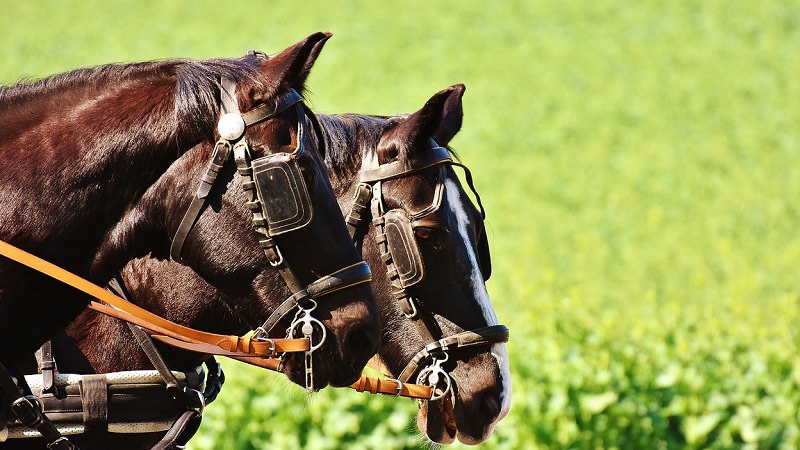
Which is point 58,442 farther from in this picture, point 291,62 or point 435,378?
point 435,378

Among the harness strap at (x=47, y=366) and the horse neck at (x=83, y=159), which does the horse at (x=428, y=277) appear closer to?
the harness strap at (x=47, y=366)

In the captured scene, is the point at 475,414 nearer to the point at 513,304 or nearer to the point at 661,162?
the point at 513,304

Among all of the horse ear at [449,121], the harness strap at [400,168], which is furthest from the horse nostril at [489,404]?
the horse ear at [449,121]

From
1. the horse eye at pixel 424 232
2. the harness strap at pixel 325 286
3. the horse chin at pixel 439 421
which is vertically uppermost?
the horse eye at pixel 424 232

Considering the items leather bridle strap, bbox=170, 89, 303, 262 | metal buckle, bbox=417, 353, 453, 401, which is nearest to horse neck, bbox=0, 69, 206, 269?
leather bridle strap, bbox=170, 89, 303, 262

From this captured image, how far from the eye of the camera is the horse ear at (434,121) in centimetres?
411

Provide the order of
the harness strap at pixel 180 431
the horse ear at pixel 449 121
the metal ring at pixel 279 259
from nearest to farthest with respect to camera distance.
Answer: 1. the metal ring at pixel 279 259
2. the harness strap at pixel 180 431
3. the horse ear at pixel 449 121

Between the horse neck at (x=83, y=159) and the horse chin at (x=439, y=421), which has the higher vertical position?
the horse neck at (x=83, y=159)

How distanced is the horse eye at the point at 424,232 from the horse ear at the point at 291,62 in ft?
3.63

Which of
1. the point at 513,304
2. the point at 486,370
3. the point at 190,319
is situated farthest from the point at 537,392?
the point at 513,304

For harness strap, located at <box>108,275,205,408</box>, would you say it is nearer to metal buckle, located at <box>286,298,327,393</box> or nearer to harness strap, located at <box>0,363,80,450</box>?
harness strap, located at <box>0,363,80,450</box>

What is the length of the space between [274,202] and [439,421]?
1625mm

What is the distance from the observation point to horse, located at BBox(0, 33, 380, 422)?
295cm

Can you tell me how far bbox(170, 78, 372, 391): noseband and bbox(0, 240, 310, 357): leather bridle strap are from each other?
81 mm
